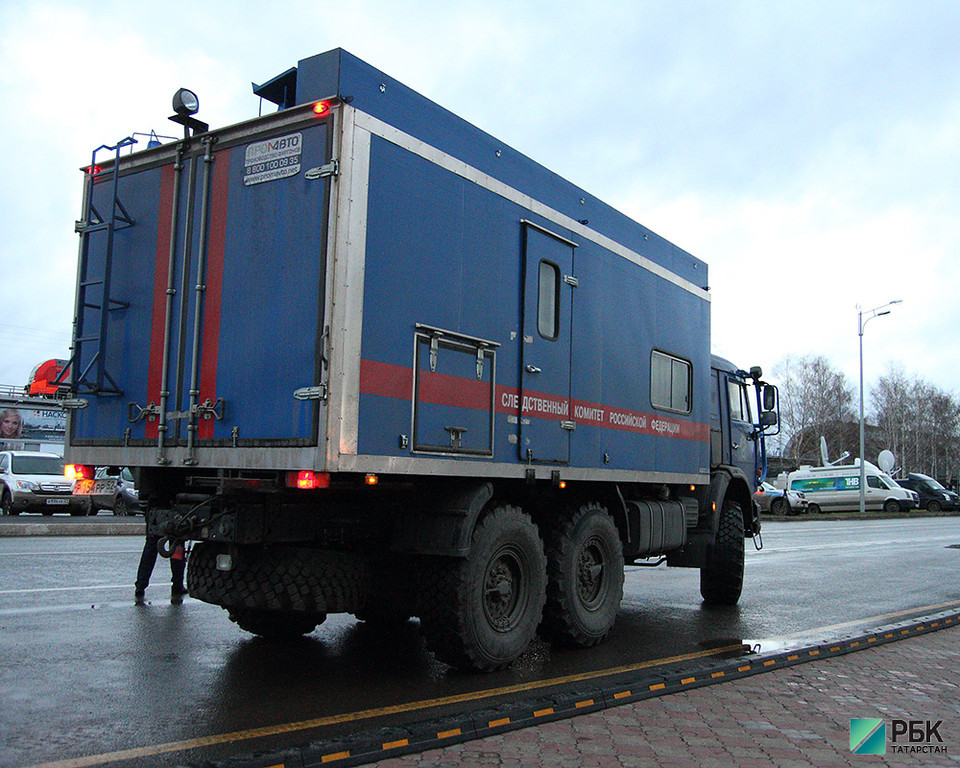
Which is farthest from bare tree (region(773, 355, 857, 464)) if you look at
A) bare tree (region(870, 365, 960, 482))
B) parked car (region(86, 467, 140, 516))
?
parked car (region(86, 467, 140, 516))

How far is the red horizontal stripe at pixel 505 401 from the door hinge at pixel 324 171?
115cm

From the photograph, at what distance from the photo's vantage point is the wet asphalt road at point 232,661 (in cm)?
466

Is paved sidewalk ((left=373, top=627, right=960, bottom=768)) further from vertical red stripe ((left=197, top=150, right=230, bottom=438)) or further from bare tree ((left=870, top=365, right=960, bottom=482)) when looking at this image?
bare tree ((left=870, top=365, right=960, bottom=482))

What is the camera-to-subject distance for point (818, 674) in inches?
259

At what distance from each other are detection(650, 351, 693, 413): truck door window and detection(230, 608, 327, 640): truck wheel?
12.7 feet

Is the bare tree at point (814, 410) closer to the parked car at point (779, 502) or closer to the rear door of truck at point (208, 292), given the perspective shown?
the parked car at point (779, 502)

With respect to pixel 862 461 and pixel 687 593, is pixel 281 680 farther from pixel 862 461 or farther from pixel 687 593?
pixel 862 461

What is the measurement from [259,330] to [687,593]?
7.48 m

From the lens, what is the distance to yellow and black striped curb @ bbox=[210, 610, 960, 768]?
425 cm

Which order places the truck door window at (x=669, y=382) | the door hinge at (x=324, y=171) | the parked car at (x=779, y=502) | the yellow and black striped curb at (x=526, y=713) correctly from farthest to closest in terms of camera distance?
the parked car at (x=779, y=502) < the truck door window at (x=669, y=382) < the door hinge at (x=324, y=171) < the yellow and black striped curb at (x=526, y=713)

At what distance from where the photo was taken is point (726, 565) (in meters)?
9.95

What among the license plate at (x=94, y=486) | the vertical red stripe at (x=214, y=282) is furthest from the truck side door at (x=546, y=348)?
the license plate at (x=94, y=486)

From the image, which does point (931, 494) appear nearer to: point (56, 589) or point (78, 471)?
point (56, 589)

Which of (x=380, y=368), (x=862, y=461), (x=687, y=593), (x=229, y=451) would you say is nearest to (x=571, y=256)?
(x=380, y=368)
